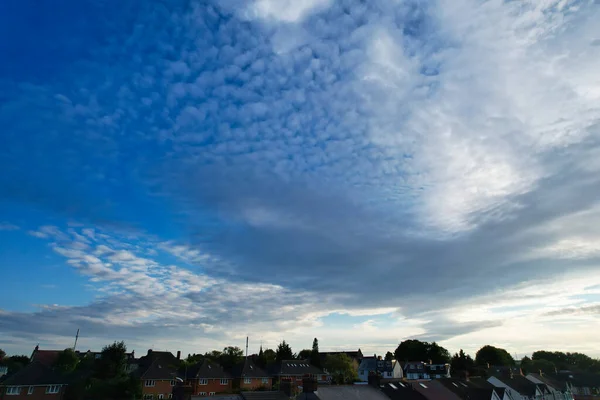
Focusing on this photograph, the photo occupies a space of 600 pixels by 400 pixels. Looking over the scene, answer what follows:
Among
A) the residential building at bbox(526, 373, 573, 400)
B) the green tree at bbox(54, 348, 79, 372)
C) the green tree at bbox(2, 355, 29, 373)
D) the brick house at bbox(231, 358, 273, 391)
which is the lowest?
the residential building at bbox(526, 373, 573, 400)

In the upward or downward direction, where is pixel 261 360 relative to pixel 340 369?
upward

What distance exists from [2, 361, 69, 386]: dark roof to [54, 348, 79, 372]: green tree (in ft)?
14.6

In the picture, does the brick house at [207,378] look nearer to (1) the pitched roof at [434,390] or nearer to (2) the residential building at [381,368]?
(1) the pitched roof at [434,390]

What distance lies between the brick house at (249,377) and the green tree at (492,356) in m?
106

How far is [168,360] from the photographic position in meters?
108

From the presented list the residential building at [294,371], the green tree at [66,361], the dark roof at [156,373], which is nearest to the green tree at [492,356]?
the residential building at [294,371]

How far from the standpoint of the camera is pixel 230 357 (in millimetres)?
107250

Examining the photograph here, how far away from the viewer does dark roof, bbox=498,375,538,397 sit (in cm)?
8875

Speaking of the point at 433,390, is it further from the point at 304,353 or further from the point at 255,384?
the point at 304,353

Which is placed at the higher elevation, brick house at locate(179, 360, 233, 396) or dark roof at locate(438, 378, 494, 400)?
brick house at locate(179, 360, 233, 396)

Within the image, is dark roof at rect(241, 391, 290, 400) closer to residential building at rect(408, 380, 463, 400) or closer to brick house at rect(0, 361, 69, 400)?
residential building at rect(408, 380, 463, 400)

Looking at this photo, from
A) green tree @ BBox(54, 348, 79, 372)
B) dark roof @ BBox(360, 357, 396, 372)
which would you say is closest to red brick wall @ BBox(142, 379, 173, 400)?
green tree @ BBox(54, 348, 79, 372)

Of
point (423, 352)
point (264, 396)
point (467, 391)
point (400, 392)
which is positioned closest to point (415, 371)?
point (423, 352)

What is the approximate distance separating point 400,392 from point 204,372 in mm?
51130
